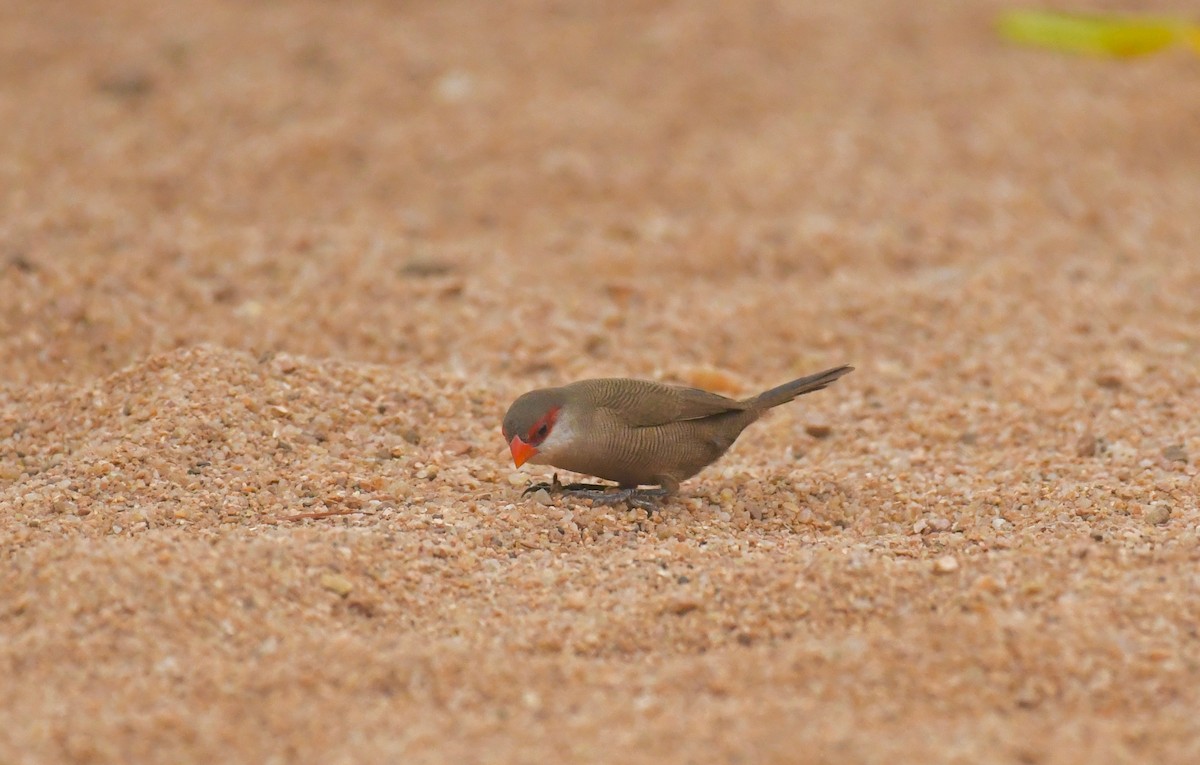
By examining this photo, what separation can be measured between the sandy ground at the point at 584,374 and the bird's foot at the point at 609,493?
125 millimetres

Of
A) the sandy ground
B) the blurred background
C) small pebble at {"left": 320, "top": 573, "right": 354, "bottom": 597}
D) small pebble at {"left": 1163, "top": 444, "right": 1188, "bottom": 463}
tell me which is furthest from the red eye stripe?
small pebble at {"left": 1163, "top": 444, "right": 1188, "bottom": 463}

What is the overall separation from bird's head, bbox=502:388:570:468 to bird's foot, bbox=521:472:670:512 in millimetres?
294

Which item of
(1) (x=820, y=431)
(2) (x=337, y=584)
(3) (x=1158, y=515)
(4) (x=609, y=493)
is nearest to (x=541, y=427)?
(4) (x=609, y=493)

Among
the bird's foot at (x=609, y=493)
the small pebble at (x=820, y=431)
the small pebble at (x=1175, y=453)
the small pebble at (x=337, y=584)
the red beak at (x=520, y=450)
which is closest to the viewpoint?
the small pebble at (x=337, y=584)

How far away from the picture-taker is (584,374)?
5.95 meters

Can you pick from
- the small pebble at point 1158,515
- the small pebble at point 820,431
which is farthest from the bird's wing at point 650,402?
the small pebble at point 1158,515

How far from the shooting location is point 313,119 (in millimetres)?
8883

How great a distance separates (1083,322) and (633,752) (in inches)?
160

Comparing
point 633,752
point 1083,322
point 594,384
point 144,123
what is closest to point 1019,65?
point 1083,322

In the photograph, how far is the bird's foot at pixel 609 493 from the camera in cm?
462

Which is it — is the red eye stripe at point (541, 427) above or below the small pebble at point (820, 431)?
above

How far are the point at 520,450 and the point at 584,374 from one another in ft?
5.33

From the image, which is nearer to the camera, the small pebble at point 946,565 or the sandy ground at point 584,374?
the sandy ground at point 584,374

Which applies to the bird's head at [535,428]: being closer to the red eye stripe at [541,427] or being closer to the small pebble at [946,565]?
the red eye stripe at [541,427]
